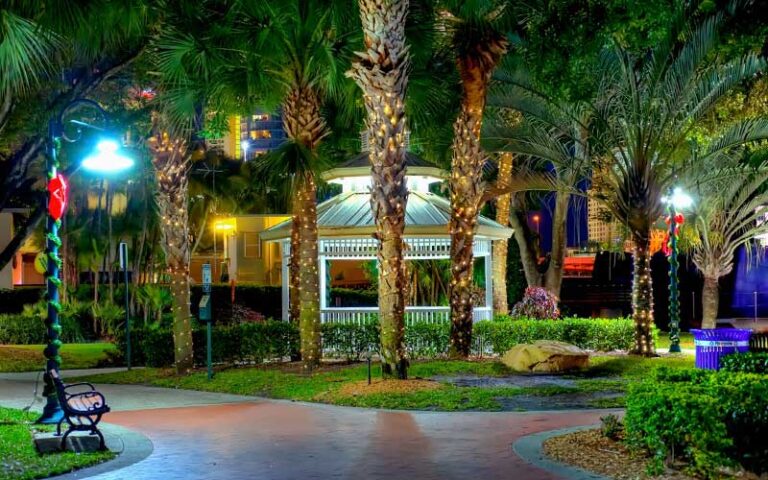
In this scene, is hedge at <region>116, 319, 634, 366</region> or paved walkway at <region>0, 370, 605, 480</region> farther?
hedge at <region>116, 319, 634, 366</region>

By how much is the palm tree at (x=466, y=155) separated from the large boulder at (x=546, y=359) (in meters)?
2.32

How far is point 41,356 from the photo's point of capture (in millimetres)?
26078

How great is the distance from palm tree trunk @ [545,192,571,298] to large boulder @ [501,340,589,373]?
13.0m

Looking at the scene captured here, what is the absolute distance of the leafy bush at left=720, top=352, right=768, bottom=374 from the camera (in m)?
13.0

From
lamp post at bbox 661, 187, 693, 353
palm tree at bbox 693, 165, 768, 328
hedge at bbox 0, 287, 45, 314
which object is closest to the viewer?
lamp post at bbox 661, 187, 693, 353

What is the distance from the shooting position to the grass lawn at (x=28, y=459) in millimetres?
10281

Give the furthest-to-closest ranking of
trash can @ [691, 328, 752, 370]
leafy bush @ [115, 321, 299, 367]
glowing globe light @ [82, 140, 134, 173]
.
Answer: leafy bush @ [115, 321, 299, 367] → trash can @ [691, 328, 752, 370] → glowing globe light @ [82, 140, 134, 173]

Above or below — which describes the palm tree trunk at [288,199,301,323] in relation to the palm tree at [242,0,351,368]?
below

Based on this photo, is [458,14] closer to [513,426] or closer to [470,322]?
[470,322]

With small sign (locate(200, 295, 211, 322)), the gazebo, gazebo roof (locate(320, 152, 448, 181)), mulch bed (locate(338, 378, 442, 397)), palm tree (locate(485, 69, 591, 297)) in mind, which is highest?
palm tree (locate(485, 69, 591, 297))

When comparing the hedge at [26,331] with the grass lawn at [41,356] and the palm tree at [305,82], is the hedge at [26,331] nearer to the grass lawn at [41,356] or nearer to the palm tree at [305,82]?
the grass lawn at [41,356]

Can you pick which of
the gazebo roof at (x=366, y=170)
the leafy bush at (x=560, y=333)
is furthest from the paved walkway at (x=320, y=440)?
the gazebo roof at (x=366, y=170)

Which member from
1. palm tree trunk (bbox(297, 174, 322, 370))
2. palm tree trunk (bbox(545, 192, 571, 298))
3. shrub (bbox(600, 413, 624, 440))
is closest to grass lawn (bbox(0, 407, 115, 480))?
shrub (bbox(600, 413, 624, 440))

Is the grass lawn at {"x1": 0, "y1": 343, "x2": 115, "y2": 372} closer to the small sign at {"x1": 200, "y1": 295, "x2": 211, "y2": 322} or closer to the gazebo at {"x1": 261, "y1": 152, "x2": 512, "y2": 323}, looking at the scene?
the gazebo at {"x1": 261, "y1": 152, "x2": 512, "y2": 323}
